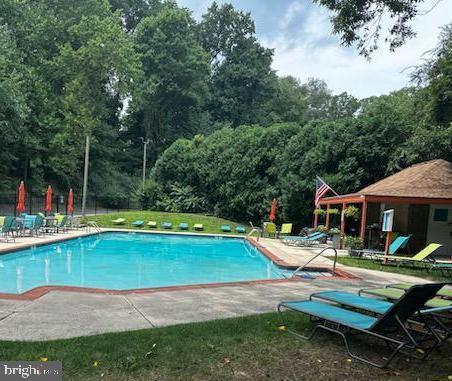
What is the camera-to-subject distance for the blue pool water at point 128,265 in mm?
10531

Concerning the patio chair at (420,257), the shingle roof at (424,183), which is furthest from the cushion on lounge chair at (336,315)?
the shingle roof at (424,183)

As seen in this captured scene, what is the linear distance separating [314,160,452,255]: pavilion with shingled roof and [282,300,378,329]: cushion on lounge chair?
1119 cm

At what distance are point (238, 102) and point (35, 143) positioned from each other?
93.8 feet

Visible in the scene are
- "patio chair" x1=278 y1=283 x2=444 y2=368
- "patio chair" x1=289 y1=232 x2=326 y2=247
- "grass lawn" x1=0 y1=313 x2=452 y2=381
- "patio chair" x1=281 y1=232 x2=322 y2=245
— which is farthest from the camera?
"patio chair" x1=281 y1=232 x2=322 y2=245

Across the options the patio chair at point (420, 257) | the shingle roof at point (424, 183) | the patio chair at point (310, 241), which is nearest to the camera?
the patio chair at point (420, 257)

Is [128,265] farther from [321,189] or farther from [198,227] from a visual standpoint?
[198,227]

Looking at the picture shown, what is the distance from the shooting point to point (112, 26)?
4003 cm

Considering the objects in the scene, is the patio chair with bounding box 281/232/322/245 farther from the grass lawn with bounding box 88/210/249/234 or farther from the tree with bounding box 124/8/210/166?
the tree with bounding box 124/8/210/166

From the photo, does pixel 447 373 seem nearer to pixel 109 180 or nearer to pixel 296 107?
pixel 109 180

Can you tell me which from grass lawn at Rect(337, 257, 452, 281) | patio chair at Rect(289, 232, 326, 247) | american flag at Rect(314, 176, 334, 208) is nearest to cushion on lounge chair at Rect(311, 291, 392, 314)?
grass lawn at Rect(337, 257, 452, 281)

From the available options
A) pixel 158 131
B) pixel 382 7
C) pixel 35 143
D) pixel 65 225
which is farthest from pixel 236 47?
pixel 382 7

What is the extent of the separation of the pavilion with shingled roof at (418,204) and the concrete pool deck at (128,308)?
8237mm

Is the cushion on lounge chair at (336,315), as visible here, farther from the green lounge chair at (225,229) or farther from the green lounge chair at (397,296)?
the green lounge chair at (225,229)

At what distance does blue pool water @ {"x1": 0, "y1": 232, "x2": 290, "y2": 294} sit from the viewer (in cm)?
1053
